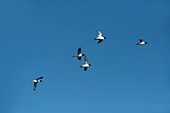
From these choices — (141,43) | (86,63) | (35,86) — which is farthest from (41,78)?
(141,43)

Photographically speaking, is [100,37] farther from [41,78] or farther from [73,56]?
[41,78]

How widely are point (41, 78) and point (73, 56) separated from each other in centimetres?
1293

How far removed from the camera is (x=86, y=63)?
104 metres

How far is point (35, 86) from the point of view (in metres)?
111

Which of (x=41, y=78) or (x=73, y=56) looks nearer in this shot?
(x=73, y=56)

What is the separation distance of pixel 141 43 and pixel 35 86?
2068 centimetres

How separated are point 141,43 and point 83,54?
12434mm

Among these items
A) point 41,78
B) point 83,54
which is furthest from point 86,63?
point 41,78

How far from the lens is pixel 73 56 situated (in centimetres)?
9988

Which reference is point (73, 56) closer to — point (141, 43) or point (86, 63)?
point (86, 63)

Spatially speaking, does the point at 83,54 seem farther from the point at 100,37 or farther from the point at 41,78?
the point at 41,78

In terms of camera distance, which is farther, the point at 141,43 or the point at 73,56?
the point at 141,43

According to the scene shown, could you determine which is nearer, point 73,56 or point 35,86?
point 73,56

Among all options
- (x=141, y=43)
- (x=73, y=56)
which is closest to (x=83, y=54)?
(x=73, y=56)
